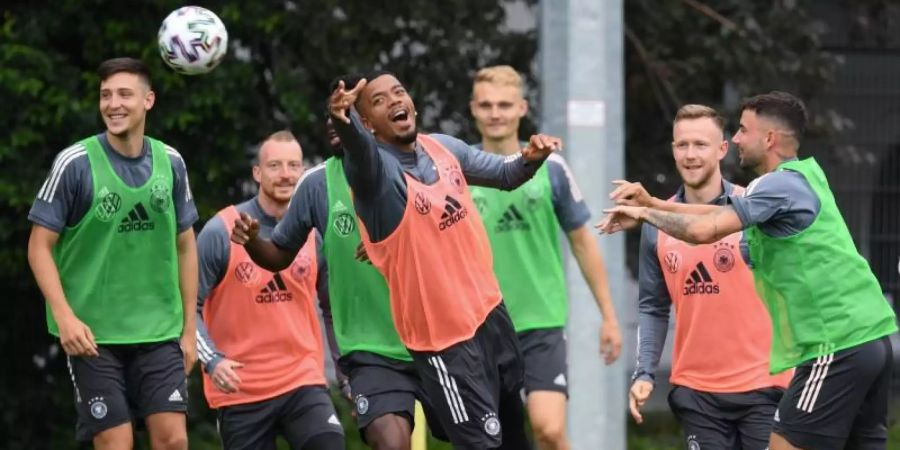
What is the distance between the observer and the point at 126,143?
33.1 ft

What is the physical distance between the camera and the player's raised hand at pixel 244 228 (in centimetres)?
913

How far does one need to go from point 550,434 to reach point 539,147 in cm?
254

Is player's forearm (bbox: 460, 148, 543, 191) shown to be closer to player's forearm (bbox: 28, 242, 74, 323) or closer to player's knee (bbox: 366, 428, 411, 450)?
player's knee (bbox: 366, 428, 411, 450)

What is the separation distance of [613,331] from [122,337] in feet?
8.63

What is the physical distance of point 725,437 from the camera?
32.8ft

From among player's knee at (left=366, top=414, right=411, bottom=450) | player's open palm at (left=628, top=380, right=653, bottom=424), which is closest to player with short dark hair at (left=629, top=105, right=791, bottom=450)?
player's open palm at (left=628, top=380, right=653, bottom=424)

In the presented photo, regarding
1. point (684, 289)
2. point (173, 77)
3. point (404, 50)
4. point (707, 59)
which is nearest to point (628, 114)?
point (707, 59)

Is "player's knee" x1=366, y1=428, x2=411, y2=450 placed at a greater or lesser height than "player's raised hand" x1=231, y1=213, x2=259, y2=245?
lesser

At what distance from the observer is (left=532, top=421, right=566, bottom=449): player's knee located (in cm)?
1102

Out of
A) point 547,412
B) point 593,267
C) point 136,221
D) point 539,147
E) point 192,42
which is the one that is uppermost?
point 192,42

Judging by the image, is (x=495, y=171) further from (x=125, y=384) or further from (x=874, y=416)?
(x=125, y=384)

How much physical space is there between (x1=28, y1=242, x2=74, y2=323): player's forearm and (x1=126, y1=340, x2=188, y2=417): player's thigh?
1.69ft

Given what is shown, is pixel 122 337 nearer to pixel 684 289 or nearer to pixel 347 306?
pixel 347 306

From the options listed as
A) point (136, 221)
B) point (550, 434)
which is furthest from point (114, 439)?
point (550, 434)
